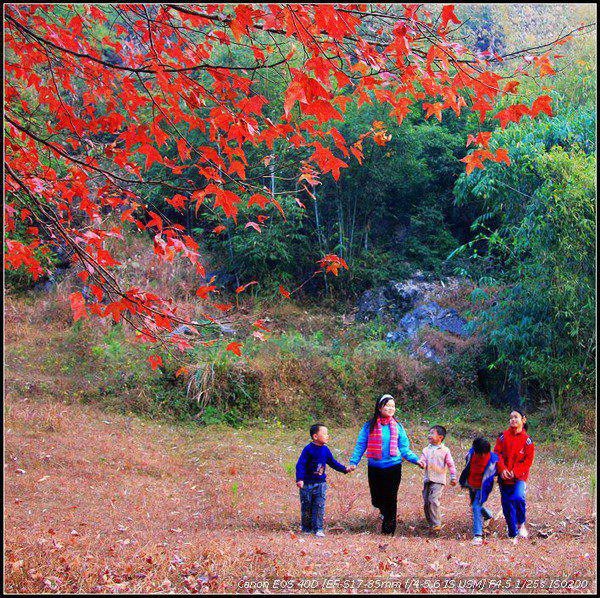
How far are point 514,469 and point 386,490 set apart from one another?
3.85 ft

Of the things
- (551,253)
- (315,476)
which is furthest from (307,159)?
(551,253)

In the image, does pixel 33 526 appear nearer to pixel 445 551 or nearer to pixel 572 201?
pixel 445 551

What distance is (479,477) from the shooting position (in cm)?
520

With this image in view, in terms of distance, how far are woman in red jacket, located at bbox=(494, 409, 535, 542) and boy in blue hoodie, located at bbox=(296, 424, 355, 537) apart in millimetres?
1457

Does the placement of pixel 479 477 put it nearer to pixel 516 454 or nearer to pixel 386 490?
pixel 516 454

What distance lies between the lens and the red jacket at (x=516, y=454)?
4938mm

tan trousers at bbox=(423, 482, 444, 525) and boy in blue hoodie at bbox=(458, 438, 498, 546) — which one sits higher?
boy in blue hoodie at bbox=(458, 438, 498, 546)

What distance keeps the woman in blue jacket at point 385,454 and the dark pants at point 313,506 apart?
1.46ft

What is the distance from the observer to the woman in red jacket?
4941 millimetres

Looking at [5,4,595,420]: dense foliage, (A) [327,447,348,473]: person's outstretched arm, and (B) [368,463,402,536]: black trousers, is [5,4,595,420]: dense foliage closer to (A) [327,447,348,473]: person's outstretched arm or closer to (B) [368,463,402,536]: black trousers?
(A) [327,447,348,473]: person's outstretched arm

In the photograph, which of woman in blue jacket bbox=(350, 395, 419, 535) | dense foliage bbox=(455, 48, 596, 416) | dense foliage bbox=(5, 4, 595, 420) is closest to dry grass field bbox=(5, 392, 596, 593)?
woman in blue jacket bbox=(350, 395, 419, 535)

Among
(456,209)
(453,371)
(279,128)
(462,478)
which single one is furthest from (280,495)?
(456,209)

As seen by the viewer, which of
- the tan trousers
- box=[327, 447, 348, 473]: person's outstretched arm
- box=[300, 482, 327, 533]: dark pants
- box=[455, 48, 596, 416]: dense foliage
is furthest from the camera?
box=[455, 48, 596, 416]: dense foliage

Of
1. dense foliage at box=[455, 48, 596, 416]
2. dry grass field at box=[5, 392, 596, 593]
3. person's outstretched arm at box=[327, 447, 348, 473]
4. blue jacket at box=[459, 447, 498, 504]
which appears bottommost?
dry grass field at box=[5, 392, 596, 593]
